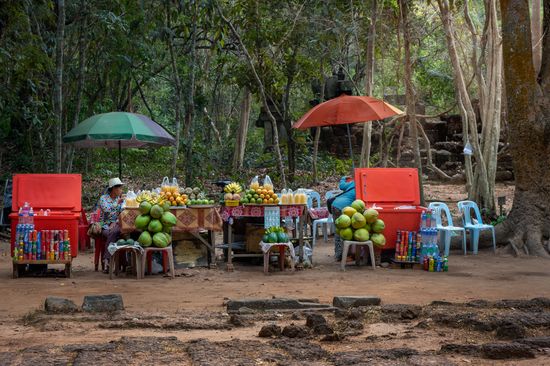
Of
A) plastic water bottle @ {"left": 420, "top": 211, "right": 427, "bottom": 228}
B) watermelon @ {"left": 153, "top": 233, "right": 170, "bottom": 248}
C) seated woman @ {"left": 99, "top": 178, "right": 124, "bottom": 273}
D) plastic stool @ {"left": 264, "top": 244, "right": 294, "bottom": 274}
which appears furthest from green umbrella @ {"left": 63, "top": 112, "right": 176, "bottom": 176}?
plastic water bottle @ {"left": 420, "top": 211, "right": 427, "bottom": 228}

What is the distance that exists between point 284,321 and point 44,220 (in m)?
4.45

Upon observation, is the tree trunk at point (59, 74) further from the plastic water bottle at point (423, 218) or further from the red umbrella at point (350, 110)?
the plastic water bottle at point (423, 218)

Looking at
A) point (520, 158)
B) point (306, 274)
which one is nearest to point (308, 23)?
point (520, 158)

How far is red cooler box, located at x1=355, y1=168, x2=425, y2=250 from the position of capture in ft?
37.7

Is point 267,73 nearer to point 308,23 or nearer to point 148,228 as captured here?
point 308,23

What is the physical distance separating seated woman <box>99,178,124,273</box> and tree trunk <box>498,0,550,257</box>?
233 inches

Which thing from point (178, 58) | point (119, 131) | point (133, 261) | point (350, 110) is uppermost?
point (178, 58)

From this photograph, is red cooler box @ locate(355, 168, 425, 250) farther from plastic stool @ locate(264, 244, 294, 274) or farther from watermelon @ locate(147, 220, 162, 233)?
watermelon @ locate(147, 220, 162, 233)

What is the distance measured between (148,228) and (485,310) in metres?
4.48

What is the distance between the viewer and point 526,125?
12.7 metres

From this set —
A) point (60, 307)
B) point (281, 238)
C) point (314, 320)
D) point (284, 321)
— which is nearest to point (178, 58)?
point (281, 238)

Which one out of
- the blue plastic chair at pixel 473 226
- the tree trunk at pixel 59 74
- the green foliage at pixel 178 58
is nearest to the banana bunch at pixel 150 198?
the blue plastic chair at pixel 473 226

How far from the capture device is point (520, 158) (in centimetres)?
1288

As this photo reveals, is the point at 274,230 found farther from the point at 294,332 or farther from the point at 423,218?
the point at 294,332
